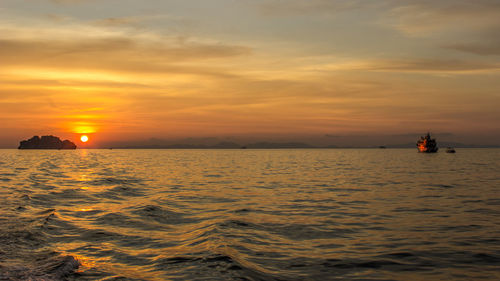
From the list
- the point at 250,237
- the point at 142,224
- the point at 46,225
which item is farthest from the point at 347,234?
the point at 46,225

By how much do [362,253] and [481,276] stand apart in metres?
3.82

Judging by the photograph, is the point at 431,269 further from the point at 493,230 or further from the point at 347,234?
the point at 493,230

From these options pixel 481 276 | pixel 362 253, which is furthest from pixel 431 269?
pixel 362 253

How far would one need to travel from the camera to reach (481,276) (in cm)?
1130

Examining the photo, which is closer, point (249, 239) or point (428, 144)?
point (249, 239)

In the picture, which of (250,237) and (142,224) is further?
(142,224)

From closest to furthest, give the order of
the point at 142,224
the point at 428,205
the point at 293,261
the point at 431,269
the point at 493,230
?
1. the point at 431,269
2. the point at 293,261
3. the point at 493,230
4. the point at 142,224
5. the point at 428,205

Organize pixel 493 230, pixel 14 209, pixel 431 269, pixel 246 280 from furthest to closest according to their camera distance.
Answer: pixel 14 209 < pixel 493 230 < pixel 431 269 < pixel 246 280

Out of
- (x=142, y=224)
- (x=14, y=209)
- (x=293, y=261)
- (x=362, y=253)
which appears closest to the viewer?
(x=293, y=261)

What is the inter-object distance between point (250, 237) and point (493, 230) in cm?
1155

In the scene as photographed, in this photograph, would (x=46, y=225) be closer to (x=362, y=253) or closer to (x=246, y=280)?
(x=246, y=280)

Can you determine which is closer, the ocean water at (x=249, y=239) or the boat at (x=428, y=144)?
the ocean water at (x=249, y=239)

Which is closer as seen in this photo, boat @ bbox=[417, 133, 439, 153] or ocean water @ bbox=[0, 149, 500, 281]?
ocean water @ bbox=[0, 149, 500, 281]

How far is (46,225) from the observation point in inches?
715
